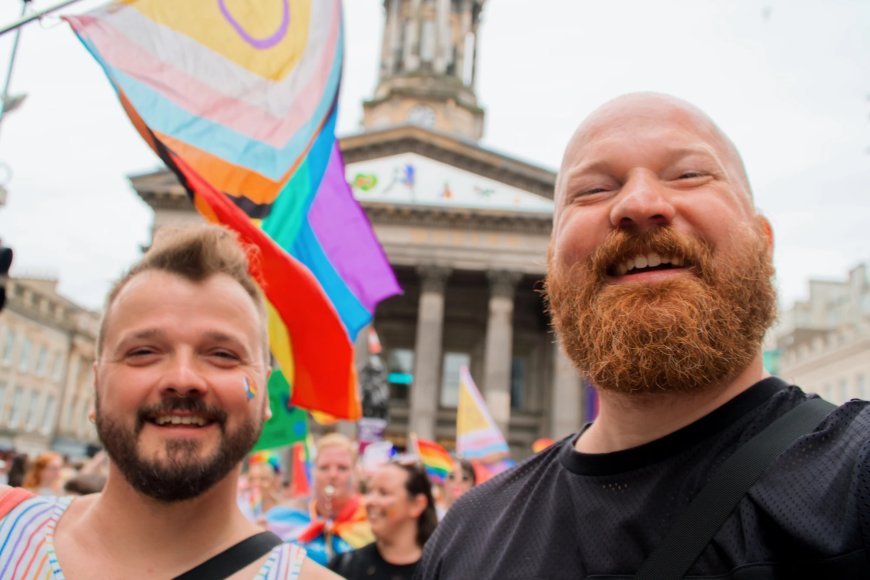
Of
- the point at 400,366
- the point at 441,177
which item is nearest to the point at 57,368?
the point at 400,366

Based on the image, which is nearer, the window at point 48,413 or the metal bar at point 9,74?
the metal bar at point 9,74

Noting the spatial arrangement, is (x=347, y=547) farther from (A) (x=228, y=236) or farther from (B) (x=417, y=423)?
(B) (x=417, y=423)

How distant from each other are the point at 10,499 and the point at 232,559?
1.96 feet

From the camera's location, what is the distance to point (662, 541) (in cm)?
149

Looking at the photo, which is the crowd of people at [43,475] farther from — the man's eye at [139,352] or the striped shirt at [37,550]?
the man's eye at [139,352]

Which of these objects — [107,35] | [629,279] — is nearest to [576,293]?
[629,279]

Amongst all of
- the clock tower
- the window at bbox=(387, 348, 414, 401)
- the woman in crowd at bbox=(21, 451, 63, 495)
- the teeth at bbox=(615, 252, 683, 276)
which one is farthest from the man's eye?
the clock tower

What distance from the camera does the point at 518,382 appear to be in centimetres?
3756

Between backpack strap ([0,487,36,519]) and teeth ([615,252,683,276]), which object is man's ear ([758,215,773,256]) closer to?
Answer: teeth ([615,252,683,276])

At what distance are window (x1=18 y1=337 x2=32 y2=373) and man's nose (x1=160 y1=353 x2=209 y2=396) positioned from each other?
51.0 m

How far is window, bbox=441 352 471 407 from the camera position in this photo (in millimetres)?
36000

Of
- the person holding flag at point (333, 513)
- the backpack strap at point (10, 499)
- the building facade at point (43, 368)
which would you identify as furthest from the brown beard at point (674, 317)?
the building facade at point (43, 368)

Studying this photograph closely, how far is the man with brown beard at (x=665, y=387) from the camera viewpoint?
4.63 feet

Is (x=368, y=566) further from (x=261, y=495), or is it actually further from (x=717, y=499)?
(x=261, y=495)
